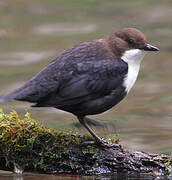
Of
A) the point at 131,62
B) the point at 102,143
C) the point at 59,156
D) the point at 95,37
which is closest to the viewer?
the point at 59,156

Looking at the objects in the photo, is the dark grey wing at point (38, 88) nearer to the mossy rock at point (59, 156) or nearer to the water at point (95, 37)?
the mossy rock at point (59, 156)

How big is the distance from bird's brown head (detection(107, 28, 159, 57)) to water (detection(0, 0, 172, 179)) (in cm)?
228

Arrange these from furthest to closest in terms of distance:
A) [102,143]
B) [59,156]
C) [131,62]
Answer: [131,62] < [102,143] < [59,156]

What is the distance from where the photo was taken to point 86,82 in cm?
584

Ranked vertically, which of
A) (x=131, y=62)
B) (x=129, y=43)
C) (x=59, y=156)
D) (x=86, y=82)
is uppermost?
(x=129, y=43)

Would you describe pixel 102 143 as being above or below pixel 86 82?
below

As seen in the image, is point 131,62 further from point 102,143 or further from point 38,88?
point 38,88

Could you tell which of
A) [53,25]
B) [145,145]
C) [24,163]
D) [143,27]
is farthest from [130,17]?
[24,163]

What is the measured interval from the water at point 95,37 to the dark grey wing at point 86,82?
2.35 m

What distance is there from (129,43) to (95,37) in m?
6.31

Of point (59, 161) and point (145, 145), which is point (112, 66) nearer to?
point (59, 161)

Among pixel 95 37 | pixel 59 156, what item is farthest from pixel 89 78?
pixel 95 37

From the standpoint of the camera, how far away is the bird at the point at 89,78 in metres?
5.71

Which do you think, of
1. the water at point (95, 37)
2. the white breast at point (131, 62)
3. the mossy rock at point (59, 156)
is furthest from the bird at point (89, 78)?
the water at point (95, 37)
